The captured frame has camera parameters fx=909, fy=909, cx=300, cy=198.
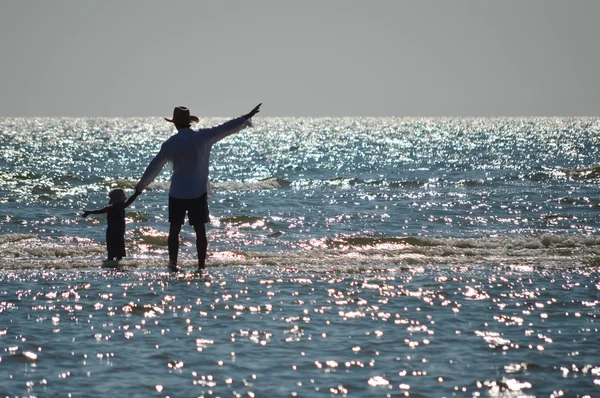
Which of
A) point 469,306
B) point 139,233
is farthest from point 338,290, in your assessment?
point 139,233

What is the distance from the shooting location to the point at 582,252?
12766 millimetres

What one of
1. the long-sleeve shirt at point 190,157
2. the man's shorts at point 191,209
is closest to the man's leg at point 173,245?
the man's shorts at point 191,209

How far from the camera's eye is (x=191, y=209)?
1075cm

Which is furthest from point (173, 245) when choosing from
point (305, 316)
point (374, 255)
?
point (305, 316)

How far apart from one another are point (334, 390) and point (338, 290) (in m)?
3.46

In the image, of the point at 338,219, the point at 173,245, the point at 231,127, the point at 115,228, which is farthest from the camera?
the point at 338,219

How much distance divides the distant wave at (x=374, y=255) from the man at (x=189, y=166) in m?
0.76

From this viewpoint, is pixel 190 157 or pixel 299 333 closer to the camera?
pixel 299 333

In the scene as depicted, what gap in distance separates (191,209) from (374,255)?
2947 millimetres

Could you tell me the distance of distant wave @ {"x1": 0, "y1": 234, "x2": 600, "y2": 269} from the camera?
1145cm

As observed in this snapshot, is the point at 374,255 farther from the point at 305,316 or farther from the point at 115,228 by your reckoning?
the point at 305,316

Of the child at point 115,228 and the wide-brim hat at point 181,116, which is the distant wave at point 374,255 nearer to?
the child at point 115,228

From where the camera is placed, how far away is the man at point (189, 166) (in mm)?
10516

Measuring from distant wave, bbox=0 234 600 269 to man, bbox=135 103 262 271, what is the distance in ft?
2.49
